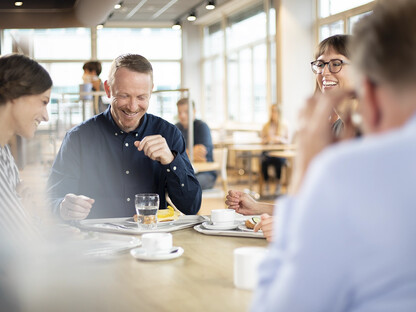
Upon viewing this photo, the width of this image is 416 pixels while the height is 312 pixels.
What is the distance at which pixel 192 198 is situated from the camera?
268cm

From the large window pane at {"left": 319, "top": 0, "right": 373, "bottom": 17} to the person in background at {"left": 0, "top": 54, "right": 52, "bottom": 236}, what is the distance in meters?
8.39

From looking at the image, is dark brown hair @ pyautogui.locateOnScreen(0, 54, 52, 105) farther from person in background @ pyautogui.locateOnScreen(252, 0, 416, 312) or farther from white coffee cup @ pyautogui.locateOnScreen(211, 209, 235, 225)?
person in background @ pyautogui.locateOnScreen(252, 0, 416, 312)

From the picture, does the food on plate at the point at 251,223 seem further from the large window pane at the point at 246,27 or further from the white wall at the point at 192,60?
the white wall at the point at 192,60

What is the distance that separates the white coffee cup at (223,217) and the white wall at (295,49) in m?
9.21

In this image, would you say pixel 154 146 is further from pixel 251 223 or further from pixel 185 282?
pixel 185 282

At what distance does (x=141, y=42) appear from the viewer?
16750 millimetres

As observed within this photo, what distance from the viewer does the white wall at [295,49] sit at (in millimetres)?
11273

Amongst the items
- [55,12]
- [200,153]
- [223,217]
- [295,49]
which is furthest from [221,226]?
[295,49]

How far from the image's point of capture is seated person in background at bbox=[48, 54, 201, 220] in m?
2.63

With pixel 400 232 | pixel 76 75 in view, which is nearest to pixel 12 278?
pixel 400 232

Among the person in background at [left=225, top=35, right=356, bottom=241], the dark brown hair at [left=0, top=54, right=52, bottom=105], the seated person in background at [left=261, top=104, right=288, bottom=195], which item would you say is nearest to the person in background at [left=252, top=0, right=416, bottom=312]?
the dark brown hair at [left=0, top=54, right=52, bottom=105]

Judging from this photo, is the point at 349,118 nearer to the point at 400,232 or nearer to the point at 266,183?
the point at 400,232

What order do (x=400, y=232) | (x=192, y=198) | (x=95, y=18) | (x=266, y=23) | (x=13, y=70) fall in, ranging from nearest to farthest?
(x=400, y=232) → (x=13, y=70) → (x=192, y=198) → (x=95, y=18) → (x=266, y=23)

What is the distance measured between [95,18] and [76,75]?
317 inches
